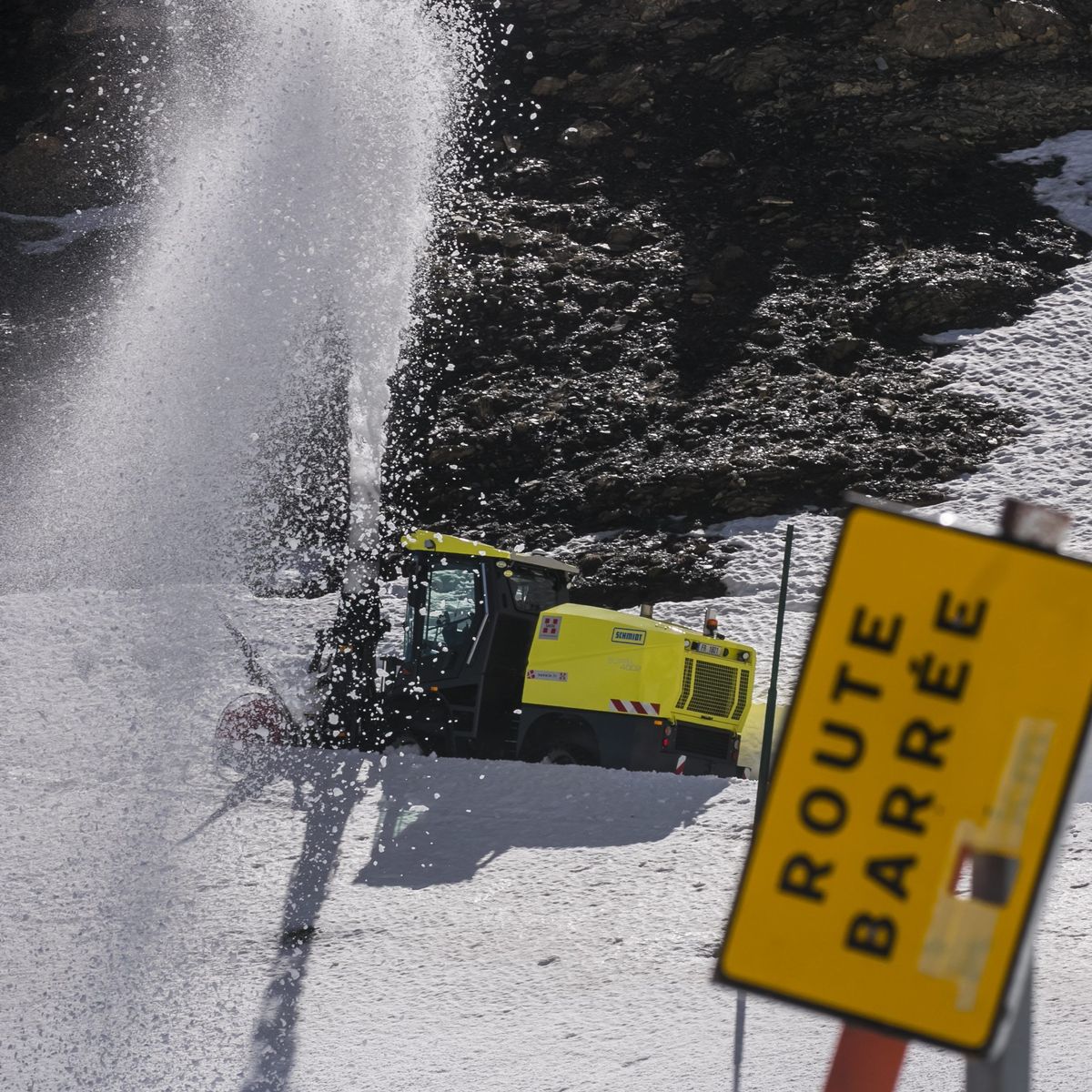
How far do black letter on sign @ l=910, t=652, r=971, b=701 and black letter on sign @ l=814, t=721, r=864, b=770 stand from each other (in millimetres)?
84

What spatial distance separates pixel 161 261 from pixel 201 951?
85.6ft

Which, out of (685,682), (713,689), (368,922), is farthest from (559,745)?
(368,922)

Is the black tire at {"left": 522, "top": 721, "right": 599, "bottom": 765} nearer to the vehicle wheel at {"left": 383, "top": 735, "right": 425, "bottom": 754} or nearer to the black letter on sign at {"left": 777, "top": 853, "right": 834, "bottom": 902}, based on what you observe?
the vehicle wheel at {"left": 383, "top": 735, "right": 425, "bottom": 754}

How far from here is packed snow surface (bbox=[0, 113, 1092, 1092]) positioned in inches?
236

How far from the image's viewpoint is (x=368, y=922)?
8125mm

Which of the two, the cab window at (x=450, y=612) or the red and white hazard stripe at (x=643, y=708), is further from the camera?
the cab window at (x=450, y=612)

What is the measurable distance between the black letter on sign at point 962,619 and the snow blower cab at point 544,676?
9828 millimetres

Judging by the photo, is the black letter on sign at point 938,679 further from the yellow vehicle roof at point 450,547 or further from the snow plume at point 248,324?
the snow plume at point 248,324

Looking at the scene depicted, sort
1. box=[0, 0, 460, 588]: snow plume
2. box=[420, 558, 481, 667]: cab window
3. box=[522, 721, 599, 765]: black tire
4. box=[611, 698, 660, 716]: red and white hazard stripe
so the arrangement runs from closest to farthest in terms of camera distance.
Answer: box=[611, 698, 660, 716]: red and white hazard stripe, box=[522, 721, 599, 765]: black tire, box=[420, 558, 481, 667]: cab window, box=[0, 0, 460, 588]: snow plume

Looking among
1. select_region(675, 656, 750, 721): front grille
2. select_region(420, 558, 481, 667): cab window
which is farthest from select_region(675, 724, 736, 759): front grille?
select_region(420, 558, 481, 667): cab window

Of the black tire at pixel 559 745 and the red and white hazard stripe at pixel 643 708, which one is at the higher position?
the red and white hazard stripe at pixel 643 708

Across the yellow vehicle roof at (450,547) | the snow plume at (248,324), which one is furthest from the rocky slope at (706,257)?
the yellow vehicle roof at (450,547)

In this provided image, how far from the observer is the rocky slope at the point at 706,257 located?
23.5 m

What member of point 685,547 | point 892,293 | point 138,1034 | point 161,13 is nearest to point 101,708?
point 138,1034
